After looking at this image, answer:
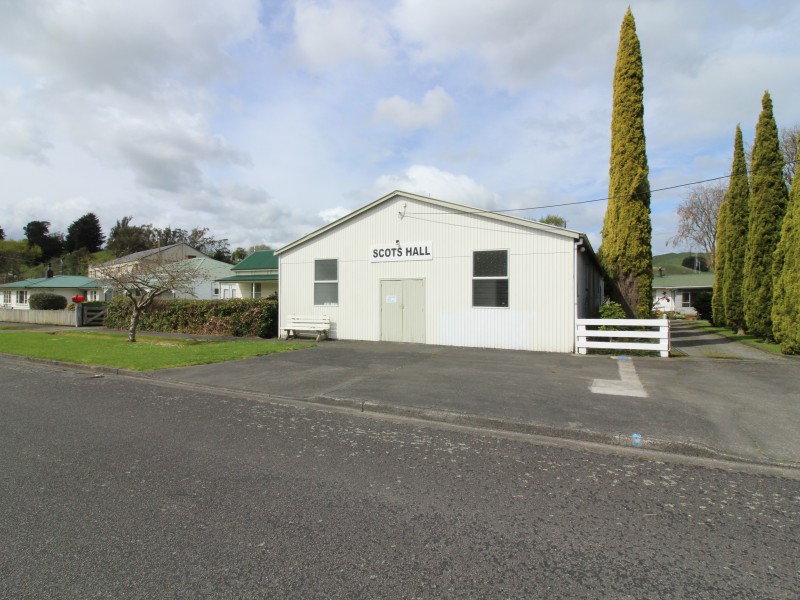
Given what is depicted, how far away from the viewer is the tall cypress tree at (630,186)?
1477 cm

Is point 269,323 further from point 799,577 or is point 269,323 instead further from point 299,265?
point 799,577

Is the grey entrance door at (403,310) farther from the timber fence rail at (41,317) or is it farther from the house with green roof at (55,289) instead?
the house with green roof at (55,289)

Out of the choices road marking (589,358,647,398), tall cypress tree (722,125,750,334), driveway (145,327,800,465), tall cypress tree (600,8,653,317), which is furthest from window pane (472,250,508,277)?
tall cypress tree (722,125,750,334)

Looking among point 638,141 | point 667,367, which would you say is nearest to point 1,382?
point 667,367

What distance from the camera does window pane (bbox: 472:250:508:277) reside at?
45.0ft

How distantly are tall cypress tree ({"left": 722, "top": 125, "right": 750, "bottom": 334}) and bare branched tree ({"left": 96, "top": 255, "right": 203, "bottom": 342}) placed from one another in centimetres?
2347

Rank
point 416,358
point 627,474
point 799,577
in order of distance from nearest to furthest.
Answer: point 799,577, point 627,474, point 416,358

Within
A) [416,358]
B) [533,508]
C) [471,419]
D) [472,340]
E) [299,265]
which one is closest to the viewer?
[533,508]

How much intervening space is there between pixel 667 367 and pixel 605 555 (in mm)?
8574

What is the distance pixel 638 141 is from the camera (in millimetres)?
14797

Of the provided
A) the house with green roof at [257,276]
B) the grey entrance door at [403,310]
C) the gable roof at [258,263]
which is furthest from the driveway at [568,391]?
the gable roof at [258,263]

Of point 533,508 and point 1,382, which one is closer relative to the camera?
point 533,508

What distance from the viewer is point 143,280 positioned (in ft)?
58.6

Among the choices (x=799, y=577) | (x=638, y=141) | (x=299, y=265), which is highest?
(x=638, y=141)
